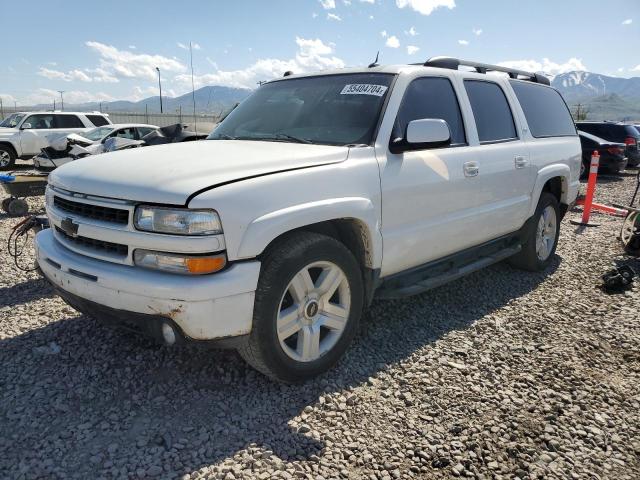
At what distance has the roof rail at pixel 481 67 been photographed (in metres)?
4.08

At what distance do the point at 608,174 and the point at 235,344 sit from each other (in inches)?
622

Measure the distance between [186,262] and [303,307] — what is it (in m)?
0.76

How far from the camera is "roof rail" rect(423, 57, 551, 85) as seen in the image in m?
4.08

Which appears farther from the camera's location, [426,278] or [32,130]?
[32,130]

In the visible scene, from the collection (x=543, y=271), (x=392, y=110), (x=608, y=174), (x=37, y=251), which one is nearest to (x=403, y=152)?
(x=392, y=110)

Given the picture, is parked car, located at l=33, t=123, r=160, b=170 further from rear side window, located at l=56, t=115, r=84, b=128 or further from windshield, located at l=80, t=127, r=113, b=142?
rear side window, located at l=56, t=115, r=84, b=128

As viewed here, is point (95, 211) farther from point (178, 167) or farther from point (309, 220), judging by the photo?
point (309, 220)

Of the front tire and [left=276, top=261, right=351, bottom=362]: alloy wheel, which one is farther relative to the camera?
[left=276, top=261, right=351, bottom=362]: alloy wheel

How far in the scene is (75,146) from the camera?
7.60 m

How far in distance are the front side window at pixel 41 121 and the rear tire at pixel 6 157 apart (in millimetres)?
985

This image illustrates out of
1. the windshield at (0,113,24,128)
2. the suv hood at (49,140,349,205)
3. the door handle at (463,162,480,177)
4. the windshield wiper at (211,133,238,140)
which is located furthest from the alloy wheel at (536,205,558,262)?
the windshield at (0,113,24,128)

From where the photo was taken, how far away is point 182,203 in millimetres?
2340

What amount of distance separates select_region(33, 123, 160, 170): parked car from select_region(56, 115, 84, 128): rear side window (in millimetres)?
Answer: 1671

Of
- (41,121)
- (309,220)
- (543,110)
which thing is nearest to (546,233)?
(543,110)
